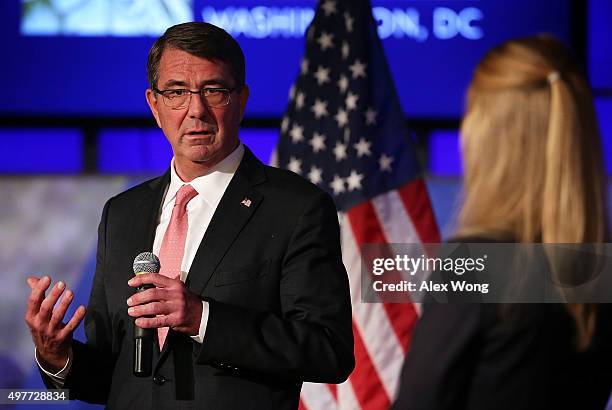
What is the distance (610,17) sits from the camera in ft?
14.4

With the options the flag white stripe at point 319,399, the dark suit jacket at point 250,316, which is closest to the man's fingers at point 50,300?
the dark suit jacket at point 250,316

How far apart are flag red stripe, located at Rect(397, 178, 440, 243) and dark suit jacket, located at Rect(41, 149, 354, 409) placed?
171 cm

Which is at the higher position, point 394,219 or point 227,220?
point 227,220

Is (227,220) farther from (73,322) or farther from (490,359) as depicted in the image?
(490,359)

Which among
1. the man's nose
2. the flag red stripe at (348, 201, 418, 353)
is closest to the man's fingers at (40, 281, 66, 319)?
the man's nose

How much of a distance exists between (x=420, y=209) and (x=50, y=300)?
2.13 meters

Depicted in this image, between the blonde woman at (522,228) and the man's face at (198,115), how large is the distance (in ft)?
2.89

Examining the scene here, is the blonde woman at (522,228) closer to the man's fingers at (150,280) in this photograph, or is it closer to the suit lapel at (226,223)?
the man's fingers at (150,280)

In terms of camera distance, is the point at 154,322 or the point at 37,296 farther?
the point at 37,296

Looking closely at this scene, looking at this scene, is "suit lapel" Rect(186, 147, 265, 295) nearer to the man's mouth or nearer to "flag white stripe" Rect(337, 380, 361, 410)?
the man's mouth

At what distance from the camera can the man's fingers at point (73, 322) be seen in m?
2.16

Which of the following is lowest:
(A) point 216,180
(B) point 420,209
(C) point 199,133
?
(B) point 420,209

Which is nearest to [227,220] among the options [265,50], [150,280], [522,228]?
[150,280]

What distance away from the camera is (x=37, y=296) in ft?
7.11
